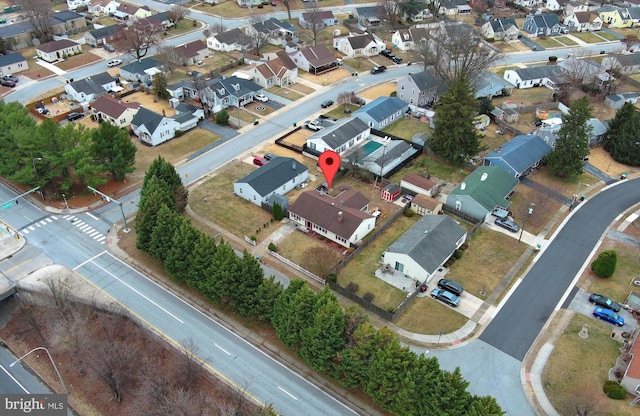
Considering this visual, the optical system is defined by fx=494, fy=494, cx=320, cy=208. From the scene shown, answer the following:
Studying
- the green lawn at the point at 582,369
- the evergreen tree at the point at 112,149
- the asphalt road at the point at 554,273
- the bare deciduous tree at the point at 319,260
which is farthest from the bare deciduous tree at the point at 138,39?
the green lawn at the point at 582,369

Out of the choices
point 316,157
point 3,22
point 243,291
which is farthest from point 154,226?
point 3,22

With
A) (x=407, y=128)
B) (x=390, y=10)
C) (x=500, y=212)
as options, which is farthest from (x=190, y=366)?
(x=390, y=10)

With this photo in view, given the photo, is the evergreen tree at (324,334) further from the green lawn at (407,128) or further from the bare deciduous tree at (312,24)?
the bare deciduous tree at (312,24)

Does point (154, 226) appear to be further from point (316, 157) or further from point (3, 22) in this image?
point (3, 22)

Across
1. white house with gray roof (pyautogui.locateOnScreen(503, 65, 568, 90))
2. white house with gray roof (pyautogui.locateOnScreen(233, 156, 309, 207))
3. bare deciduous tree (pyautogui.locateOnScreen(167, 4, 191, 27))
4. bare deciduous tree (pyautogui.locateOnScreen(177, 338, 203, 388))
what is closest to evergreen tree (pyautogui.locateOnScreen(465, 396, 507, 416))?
bare deciduous tree (pyautogui.locateOnScreen(177, 338, 203, 388))

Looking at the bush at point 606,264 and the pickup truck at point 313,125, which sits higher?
the bush at point 606,264

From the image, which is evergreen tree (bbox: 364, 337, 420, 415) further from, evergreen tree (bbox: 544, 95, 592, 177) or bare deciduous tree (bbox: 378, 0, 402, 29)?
bare deciduous tree (bbox: 378, 0, 402, 29)
